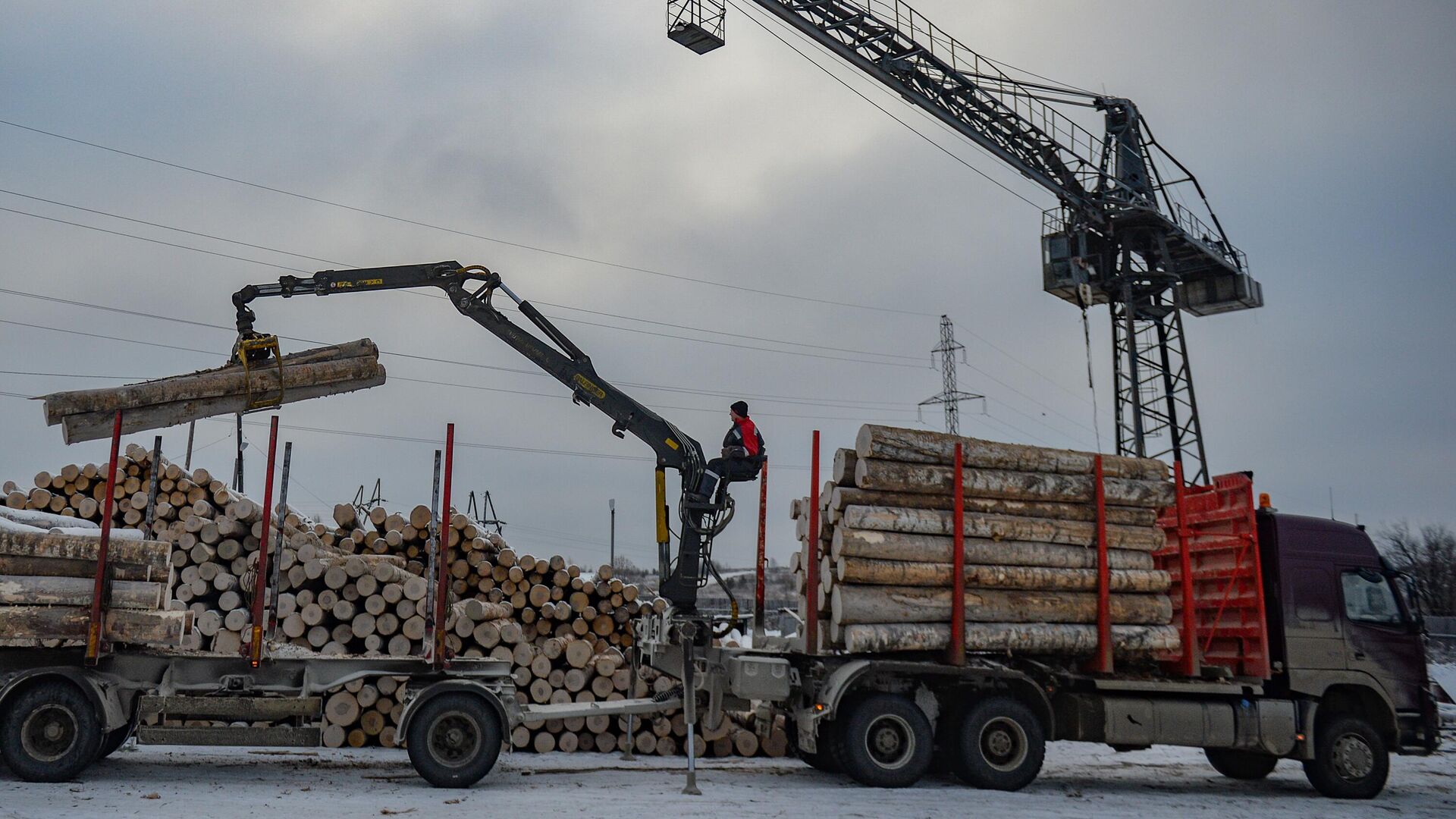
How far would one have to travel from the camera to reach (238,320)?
12.1 meters

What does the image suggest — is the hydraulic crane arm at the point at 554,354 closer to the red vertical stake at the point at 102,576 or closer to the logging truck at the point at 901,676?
the logging truck at the point at 901,676

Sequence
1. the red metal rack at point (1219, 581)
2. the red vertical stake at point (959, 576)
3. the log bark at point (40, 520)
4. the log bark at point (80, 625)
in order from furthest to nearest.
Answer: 1. the red metal rack at point (1219, 581)
2. the red vertical stake at point (959, 576)
3. the log bark at point (40, 520)
4. the log bark at point (80, 625)

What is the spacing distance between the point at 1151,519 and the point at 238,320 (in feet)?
33.2

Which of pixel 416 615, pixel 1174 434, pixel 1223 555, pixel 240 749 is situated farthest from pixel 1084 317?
pixel 240 749

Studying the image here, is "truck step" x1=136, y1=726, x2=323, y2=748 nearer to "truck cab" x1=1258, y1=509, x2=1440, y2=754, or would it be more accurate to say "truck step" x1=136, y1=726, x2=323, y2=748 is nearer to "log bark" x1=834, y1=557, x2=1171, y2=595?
"log bark" x1=834, y1=557, x2=1171, y2=595

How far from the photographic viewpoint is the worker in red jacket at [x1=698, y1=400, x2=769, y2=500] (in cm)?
1205

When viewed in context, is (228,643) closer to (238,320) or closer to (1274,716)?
(238,320)

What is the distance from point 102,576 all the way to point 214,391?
232 centimetres

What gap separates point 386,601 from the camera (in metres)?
13.2

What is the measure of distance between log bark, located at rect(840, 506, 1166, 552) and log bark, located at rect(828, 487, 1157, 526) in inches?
2.8

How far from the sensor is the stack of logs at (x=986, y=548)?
11.1 m

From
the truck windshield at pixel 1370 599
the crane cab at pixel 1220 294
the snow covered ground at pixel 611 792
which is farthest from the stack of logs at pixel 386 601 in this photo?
the crane cab at pixel 1220 294

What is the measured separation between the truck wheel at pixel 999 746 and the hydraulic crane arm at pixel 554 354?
322 cm

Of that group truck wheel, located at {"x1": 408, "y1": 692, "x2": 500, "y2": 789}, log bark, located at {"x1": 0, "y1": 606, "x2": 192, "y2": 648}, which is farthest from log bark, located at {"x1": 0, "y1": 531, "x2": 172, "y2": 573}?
truck wheel, located at {"x1": 408, "y1": 692, "x2": 500, "y2": 789}
